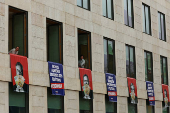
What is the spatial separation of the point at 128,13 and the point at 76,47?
33.8ft

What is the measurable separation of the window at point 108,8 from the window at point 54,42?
6604mm

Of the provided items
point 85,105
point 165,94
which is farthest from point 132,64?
point 85,105

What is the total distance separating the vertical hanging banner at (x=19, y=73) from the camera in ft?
81.4

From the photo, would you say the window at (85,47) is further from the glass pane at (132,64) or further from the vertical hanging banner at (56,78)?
the glass pane at (132,64)

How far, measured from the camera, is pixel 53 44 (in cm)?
3017

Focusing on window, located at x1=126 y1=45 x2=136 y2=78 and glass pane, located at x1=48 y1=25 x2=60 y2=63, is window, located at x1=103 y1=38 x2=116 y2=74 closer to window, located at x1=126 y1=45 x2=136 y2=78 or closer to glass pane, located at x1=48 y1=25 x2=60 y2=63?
window, located at x1=126 y1=45 x2=136 y2=78

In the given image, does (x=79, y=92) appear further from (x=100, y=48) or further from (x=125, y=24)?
(x=125, y=24)

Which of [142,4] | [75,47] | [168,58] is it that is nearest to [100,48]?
[75,47]

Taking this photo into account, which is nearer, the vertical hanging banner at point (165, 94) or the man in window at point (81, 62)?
the man in window at point (81, 62)

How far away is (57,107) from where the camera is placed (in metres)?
28.8

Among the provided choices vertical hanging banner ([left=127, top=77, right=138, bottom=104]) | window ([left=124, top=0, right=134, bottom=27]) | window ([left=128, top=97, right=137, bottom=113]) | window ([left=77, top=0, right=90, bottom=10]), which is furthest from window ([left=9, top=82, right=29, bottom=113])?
window ([left=124, top=0, right=134, bottom=27])

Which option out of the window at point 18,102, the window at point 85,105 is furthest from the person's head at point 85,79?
the window at point 18,102

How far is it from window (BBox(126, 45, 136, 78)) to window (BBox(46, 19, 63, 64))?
9999 mm

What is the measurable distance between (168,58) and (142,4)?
7.31 metres
